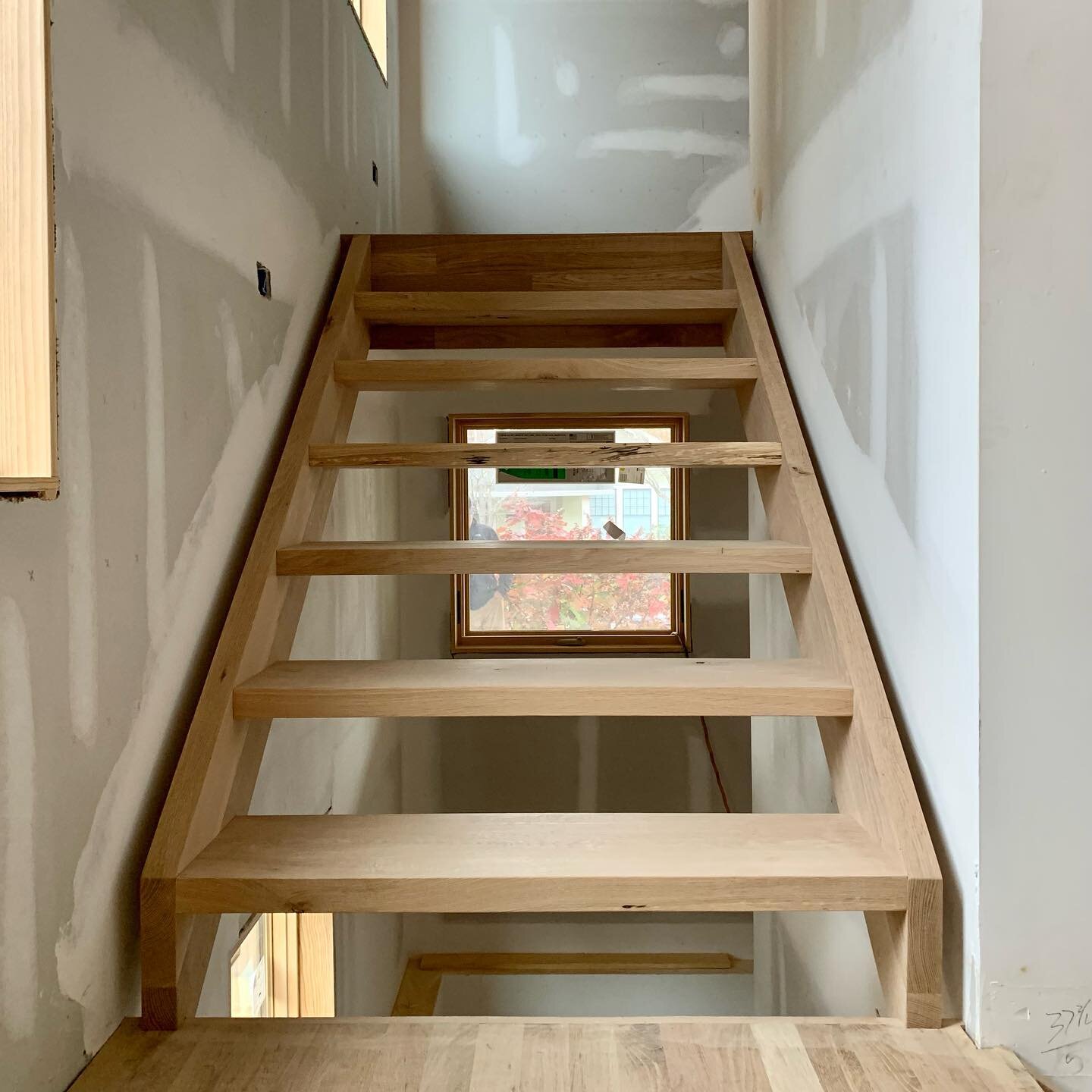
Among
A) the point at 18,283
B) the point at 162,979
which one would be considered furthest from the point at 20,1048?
the point at 18,283

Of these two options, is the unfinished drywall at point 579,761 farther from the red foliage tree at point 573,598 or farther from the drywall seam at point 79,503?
the drywall seam at point 79,503

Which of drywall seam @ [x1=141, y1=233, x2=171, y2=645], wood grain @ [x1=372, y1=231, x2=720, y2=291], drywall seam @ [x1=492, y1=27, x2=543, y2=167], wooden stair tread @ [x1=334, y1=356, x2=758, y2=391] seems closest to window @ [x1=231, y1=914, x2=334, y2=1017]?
drywall seam @ [x1=141, y1=233, x2=171, y2=645]

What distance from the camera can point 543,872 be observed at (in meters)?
1.17

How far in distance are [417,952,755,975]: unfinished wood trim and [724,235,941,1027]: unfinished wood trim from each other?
2686 millimetres

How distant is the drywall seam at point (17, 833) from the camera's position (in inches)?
36.4

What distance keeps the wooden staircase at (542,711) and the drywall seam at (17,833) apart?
20cm

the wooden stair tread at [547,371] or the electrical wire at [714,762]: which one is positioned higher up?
the wooden stair tread at [547,371]

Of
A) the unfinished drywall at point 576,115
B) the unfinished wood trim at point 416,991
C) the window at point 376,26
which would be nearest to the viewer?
the window at point 376,26

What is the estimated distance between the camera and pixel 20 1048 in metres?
0.94

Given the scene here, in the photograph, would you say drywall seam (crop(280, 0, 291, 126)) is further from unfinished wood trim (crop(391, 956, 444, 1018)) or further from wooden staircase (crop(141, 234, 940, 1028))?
unfinished wood trim (crop(391, 956, 444, 1018))

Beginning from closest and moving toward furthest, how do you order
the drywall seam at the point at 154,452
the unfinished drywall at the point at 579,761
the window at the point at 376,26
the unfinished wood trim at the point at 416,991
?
the drywall seam at the point at 154,452 → the window at the point at 376,26 → the unfinished wood trim at the point at 416,991 → the unfinished drywall at the point at 579,761

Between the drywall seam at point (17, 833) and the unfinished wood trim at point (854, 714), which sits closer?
the drywall seam at point (17, 833)

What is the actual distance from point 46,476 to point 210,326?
2.33 ft

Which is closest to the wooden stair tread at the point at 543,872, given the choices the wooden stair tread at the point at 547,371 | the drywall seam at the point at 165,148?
the drywall seam at the point at 165,148
